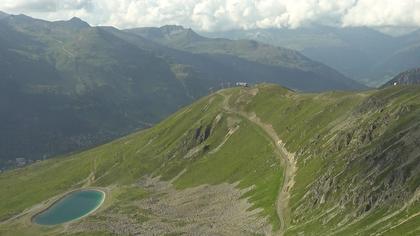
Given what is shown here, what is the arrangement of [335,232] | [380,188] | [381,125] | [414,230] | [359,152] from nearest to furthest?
[414,230] → [335,232] → [380,188] → [359,152] → [381,125]

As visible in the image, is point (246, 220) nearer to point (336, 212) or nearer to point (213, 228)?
point (213, 228)

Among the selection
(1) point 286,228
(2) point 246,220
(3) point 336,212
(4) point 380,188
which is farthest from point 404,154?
(2) point 246,220

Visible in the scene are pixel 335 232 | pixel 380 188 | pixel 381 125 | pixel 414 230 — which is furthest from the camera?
pixel 381 125

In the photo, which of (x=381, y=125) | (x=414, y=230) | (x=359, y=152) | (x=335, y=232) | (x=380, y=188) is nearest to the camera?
(x=414, y=230)

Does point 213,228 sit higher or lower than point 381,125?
lower

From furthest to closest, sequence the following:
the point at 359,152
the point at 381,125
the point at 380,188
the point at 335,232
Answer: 1. the point at 381,125
2. the point at 359,152
3. the point at 380,188
4. the point at 335,232

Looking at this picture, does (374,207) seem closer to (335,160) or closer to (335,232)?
(335,232)

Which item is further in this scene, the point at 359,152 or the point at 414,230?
the point at 359,152

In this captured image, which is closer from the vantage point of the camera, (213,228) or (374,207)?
(374,207)

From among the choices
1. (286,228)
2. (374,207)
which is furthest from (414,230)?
(286,228)
